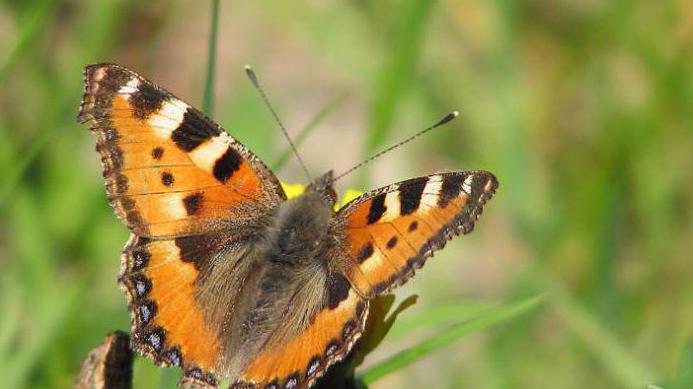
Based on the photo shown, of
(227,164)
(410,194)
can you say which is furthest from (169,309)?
(410,194)

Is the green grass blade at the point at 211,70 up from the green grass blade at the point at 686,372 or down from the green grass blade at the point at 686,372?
up

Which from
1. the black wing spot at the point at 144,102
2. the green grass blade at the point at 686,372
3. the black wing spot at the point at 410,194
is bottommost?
the green grass blade at the point at 686,372

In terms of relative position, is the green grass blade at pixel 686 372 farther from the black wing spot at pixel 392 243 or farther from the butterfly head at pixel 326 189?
the butterfly head at pixel 326 189

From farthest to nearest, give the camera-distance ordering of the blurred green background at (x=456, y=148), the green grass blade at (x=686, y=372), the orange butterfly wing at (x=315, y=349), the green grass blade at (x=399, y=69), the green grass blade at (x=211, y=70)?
1. the blurred green background at (x=456, y=148)
2. the green grass blade at (x=399, y=69)
3. the green grass blade at (x=211, y=70)
4. the orange butterfly wing at (x=315, y=349)
5. the green grass blade at (x=686, y=372)

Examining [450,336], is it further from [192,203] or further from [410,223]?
[192,203]

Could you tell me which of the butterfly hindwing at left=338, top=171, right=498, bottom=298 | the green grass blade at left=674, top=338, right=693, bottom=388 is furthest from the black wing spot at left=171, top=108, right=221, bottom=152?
the green grass blade at left=674, top=338, right=693, bottom=388

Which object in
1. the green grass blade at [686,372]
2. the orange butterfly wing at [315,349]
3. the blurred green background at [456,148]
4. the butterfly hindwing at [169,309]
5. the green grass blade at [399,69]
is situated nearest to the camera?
the green grass blade at [686,372]

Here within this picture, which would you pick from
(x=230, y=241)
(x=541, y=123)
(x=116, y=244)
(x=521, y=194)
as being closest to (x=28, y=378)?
(x=230, y=241)

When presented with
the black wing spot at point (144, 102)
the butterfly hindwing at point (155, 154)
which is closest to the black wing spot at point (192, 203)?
the butterfly hindwing at point (155, 154)
